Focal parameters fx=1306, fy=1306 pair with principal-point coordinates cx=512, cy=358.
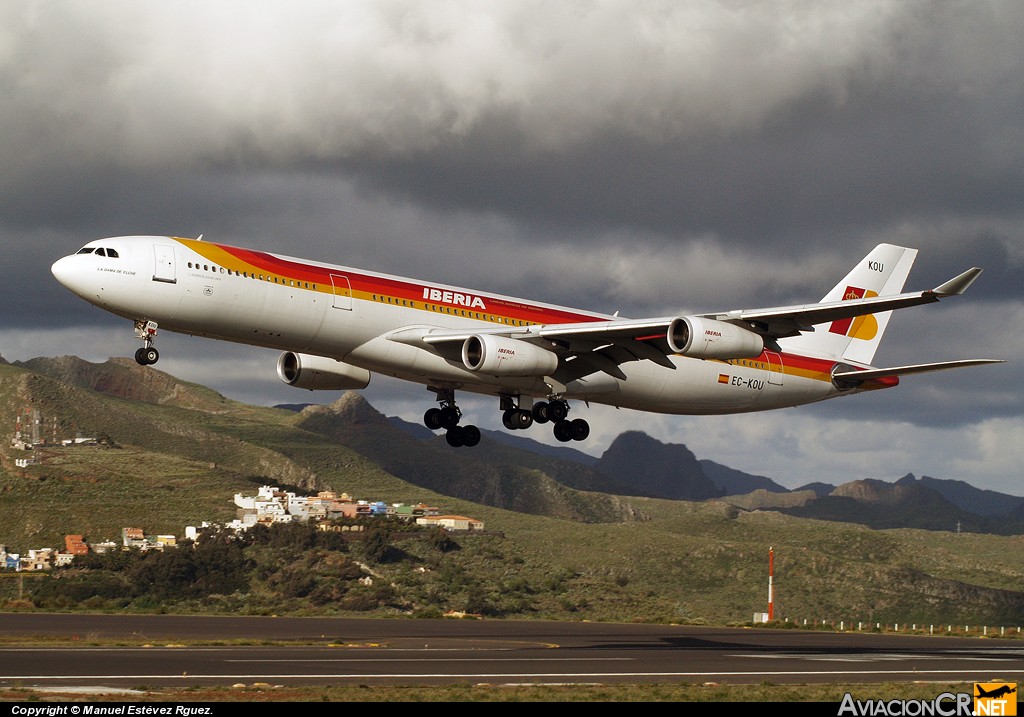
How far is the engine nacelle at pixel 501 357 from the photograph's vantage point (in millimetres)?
53031

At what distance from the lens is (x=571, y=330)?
54281 mm

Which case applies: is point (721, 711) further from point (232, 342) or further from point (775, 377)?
point (775, 377)

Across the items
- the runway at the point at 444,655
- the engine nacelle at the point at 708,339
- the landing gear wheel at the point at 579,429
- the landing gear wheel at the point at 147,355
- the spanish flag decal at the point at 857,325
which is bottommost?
the runway at the point at 444,655

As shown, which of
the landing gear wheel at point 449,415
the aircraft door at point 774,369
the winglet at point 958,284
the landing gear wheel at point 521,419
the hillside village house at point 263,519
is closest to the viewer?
the winglet at point 958,284

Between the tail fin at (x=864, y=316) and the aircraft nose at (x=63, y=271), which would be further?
the tail fin at (x=864, y=316)

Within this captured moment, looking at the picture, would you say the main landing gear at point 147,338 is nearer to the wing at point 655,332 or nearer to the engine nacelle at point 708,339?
the wing at point 655,332

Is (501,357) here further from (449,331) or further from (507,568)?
(507,568)

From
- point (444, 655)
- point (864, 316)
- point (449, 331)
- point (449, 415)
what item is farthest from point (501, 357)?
point (864, 316)

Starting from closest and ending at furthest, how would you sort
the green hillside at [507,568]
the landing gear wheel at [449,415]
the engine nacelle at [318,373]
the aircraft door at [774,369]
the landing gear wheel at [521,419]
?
the engine nacelle at [318,373] < the landing gear wheel at [521,419] < the landing gear wheel at [449,415] < the aircraft door at [774,369] < the green hillside at [507,568]

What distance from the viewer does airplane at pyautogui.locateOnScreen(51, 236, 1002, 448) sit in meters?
48.8

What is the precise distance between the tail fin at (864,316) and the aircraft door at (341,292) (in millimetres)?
26551

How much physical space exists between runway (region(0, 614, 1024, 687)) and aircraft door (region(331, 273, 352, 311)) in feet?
44.1

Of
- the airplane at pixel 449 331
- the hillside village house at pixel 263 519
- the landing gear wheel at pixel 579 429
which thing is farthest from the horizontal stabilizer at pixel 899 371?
the hillside village house at pixel 263 519

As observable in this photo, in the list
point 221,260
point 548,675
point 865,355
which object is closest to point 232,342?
point 221,260
